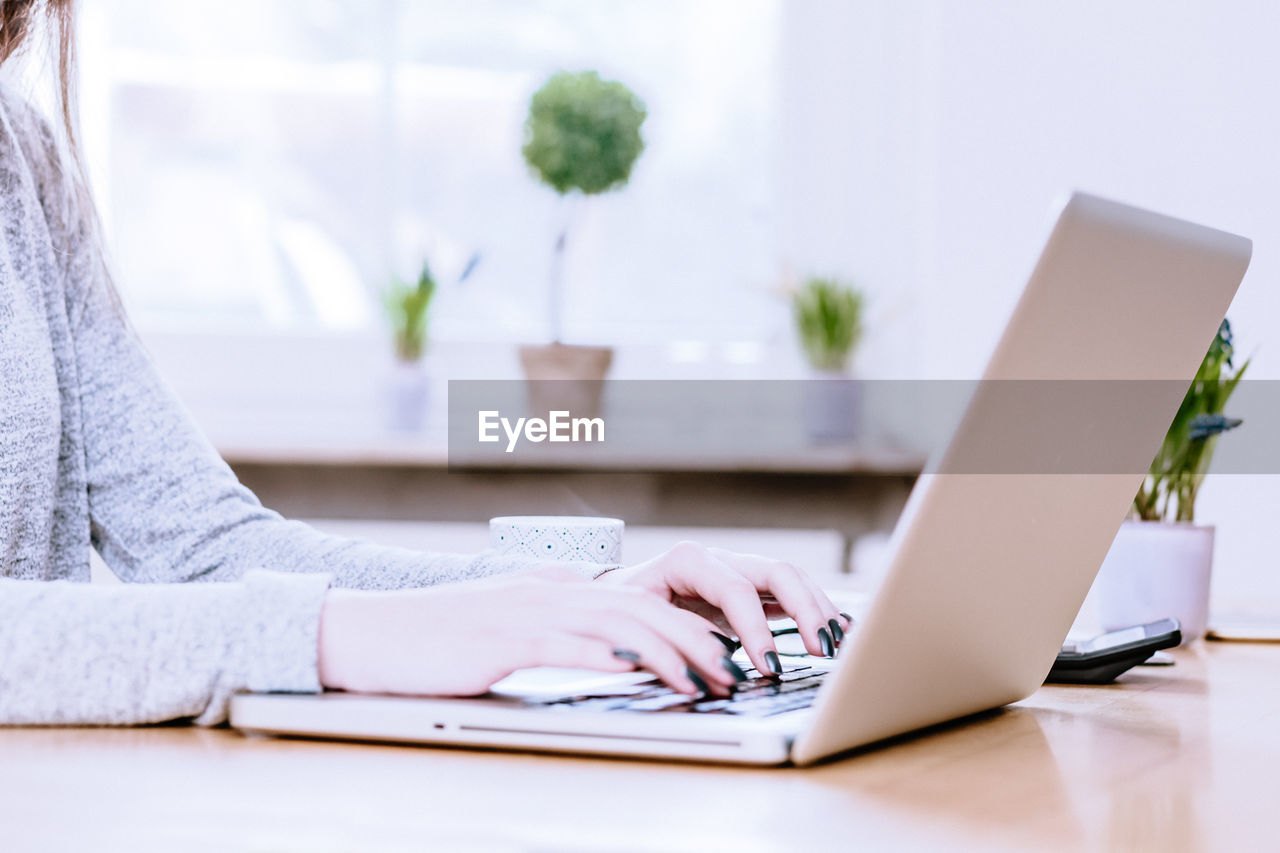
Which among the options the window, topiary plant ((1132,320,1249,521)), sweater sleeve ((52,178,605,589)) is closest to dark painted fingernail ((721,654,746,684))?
sweater sleeve ((52,178,605,589))

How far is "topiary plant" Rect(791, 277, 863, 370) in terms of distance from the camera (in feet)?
7.25

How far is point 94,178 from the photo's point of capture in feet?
3.84

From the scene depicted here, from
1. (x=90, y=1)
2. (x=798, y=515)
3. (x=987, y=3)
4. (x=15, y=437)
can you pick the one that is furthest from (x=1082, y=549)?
(x=90, y=1)

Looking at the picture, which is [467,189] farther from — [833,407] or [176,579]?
[176,579]

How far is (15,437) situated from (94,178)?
0.39 metres

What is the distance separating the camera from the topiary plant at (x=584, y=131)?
84.4 inches

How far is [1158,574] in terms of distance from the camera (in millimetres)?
983

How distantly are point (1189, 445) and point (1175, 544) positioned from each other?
A: 0.09m

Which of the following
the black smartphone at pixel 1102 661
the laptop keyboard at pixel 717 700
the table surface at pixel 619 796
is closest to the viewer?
the table surface at pixel 619 796

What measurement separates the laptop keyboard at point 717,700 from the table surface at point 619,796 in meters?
0.04

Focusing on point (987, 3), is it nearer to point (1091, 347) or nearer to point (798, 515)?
point (798, 515)

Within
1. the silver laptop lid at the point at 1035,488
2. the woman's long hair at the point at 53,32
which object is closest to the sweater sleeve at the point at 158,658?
the silver laptop lid at the point at 1035,488
